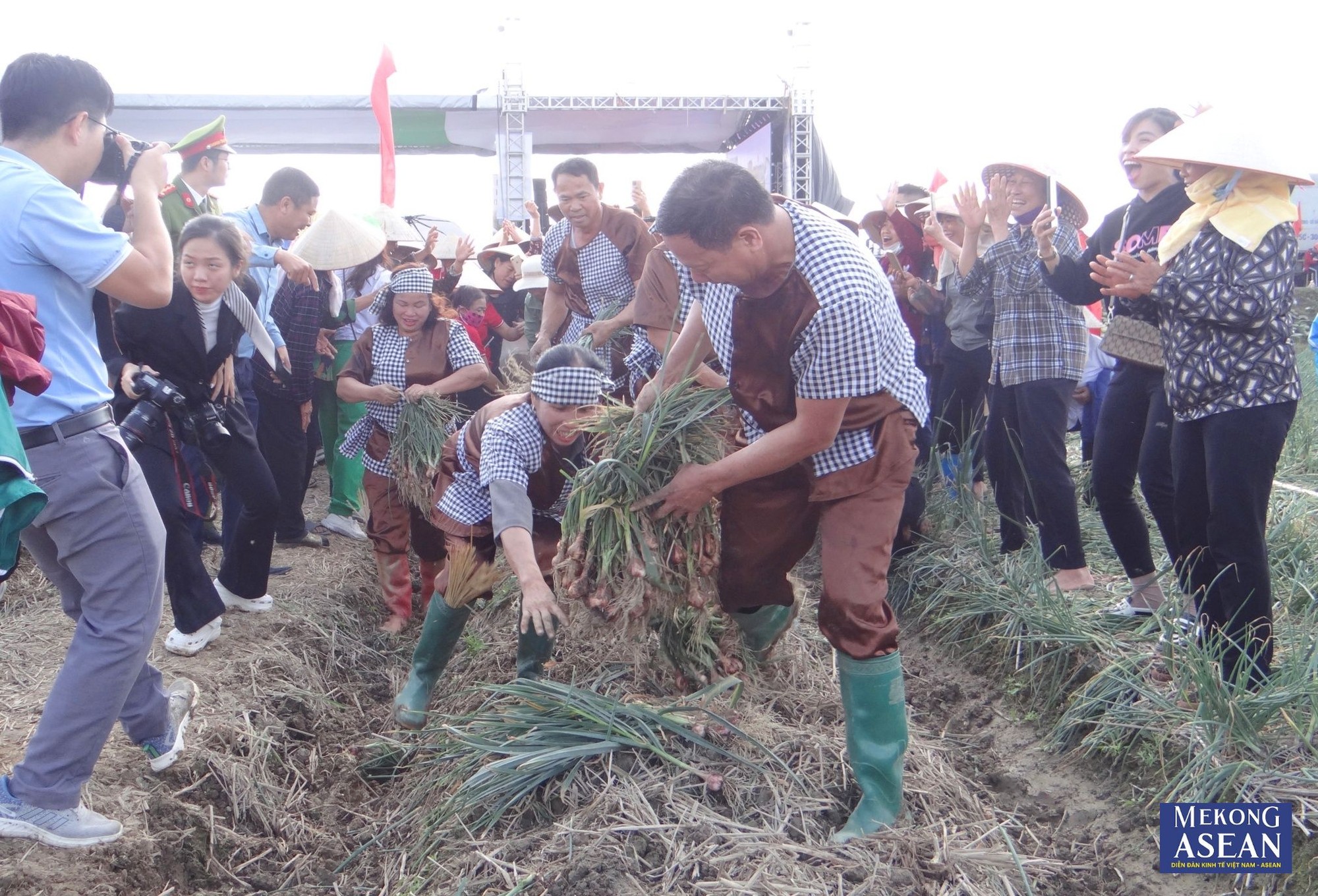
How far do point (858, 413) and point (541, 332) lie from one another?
3298mm

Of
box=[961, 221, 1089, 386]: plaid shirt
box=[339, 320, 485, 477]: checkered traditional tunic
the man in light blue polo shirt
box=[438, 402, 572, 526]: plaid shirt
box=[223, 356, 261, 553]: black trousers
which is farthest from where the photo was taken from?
box=[339, 320, 485, 477]: checkered traditional tunic

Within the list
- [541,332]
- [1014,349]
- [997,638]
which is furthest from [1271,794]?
[541,332]

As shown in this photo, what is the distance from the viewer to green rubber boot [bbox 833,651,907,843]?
104 inches

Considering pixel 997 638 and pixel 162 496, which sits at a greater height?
pixel 162 496

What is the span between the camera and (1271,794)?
2590 mm

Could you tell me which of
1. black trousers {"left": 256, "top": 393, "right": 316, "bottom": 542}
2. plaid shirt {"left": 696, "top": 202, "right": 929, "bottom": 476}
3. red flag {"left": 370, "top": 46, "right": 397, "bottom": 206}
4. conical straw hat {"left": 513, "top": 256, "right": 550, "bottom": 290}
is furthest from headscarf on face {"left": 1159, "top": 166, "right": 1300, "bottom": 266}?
red flag {"left": 370, "top": 46, "right": 397, "bottom": 206}

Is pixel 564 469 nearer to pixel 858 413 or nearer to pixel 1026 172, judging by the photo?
pixel 858 413

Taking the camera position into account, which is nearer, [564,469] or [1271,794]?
[1271,794]

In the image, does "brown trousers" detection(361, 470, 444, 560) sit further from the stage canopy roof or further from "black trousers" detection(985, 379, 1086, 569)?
the stage canopy roof

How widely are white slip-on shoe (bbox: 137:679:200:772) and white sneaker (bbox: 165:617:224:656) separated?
608 mm

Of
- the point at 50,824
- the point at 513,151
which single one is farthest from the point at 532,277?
the point at 513,151

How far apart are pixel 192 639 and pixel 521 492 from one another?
1727mm

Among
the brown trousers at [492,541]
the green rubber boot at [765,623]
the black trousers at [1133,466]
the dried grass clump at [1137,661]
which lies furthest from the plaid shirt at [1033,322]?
the brown trousers at [492,541]

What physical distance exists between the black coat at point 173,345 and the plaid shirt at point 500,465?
1.08 m
